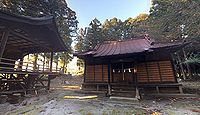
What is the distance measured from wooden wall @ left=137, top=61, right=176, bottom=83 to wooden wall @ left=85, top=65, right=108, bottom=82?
327 cm

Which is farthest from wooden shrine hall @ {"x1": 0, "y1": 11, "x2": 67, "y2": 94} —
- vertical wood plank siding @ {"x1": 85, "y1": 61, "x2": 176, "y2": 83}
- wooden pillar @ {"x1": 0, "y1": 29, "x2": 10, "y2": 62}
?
vertical wood plank siding @ {"x1": 85, "y1": 61, "x2": 176, "y2": 83}

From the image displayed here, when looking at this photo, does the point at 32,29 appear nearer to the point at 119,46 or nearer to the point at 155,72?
the point at 119,46

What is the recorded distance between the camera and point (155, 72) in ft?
37.4

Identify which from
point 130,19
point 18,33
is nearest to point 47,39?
point 18,33

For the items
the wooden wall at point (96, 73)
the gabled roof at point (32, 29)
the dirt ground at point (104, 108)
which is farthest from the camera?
the wooden wall at point (96, 73)

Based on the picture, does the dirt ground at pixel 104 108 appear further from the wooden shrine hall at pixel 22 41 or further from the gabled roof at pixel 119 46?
the gabled roof at pixel 119 46

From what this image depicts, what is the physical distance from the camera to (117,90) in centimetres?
1158

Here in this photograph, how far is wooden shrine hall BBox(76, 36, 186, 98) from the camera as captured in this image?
10742mm

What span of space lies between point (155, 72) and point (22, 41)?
469 inches

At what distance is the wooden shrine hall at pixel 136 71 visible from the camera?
10742 millimetres

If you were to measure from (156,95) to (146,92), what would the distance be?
3.04 ft

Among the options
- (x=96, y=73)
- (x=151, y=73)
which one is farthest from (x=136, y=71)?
(x=96, y=73)

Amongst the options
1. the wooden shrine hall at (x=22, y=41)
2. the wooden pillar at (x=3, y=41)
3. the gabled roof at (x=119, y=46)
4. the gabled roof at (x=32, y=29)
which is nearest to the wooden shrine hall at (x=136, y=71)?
the gabled roof at (x=119, y=46)

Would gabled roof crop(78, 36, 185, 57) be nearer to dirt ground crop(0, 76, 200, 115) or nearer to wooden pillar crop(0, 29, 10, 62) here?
dirt ground crop(0, 76, 200, 115)
